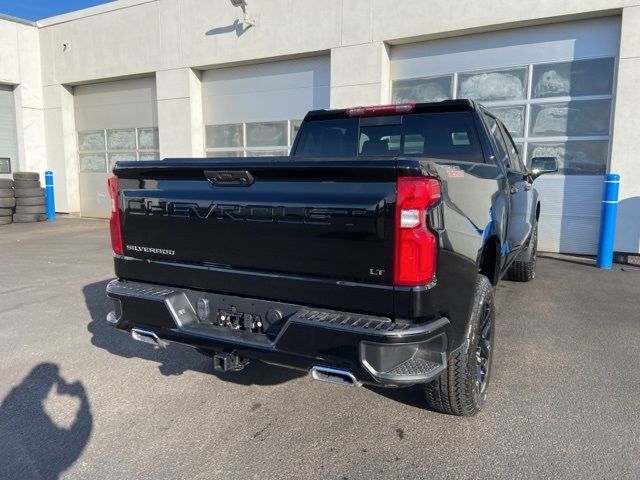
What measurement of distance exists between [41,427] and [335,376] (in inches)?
76.4

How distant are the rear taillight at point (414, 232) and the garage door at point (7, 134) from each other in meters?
16.0

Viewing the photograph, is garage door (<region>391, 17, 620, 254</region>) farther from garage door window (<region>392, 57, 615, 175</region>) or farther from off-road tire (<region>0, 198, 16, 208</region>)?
off-road tire (<region>0, 198, 16, 208</region>)

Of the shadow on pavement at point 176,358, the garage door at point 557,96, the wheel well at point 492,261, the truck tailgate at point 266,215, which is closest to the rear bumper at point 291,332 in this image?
the truck tailgate at point 266,215

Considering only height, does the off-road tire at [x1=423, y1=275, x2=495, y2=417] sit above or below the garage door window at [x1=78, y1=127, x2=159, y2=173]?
below

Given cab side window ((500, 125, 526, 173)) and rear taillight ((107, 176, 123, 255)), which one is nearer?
rear taillight ((107, 176, 123, 255))

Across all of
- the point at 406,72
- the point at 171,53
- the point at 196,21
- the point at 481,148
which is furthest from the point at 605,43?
the point at 171,53

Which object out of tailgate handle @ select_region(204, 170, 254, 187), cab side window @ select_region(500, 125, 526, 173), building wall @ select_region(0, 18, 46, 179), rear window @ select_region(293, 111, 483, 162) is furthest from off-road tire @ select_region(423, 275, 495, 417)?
building wall @ select_region(0, 18, 46, 179)

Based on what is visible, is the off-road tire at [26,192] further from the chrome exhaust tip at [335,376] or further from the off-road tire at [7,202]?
the chrome exhaust tip at [335,376]

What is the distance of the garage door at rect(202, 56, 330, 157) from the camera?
10836 mm

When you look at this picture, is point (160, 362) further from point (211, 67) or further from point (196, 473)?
point (211, 67)

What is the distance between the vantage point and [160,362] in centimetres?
400

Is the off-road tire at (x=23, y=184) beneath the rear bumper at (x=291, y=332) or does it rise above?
above

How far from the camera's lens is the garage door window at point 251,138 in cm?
1128

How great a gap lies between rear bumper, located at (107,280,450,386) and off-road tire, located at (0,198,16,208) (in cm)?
1271
